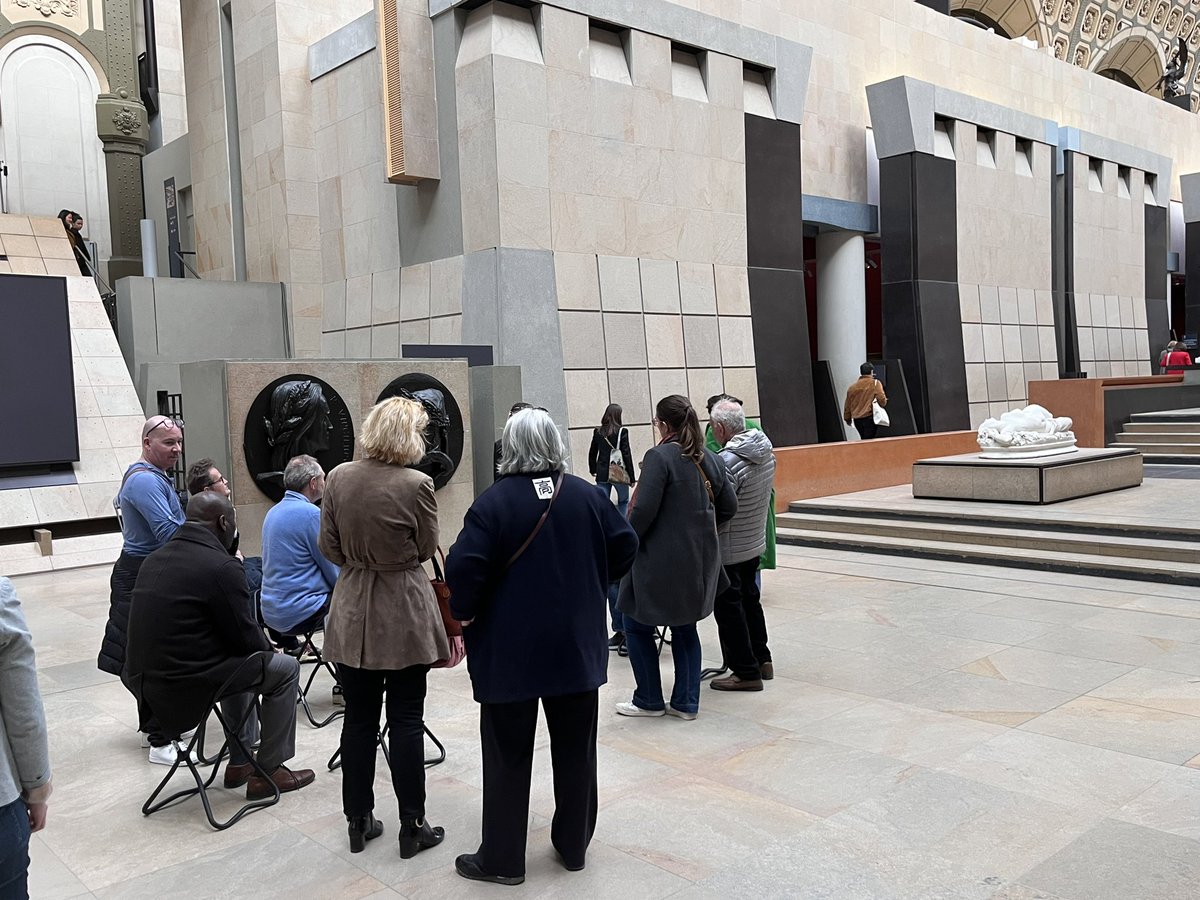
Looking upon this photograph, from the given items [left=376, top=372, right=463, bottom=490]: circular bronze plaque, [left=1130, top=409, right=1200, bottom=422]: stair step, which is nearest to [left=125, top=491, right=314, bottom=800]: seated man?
[left=376, top=372, right=463, bottom=490]: circular bronze plaque

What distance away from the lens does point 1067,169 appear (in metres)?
20.0

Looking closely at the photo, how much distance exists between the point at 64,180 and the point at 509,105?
1600 cm

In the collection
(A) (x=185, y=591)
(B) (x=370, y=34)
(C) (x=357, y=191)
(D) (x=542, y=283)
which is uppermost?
(B) (x=370, y=34)

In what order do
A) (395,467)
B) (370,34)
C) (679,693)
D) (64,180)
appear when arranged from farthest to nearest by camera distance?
(64,180)
(370,34)
(679,693)
(395,467)

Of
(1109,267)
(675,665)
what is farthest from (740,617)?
(1109,267)

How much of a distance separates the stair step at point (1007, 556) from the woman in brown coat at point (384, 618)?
7050 millimetres

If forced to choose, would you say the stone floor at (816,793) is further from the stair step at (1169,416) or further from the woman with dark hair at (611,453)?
the stair step at (1169,416)

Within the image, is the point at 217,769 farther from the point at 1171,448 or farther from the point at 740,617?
the point at 1171,448

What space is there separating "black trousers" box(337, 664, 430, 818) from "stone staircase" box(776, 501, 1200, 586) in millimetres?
7150

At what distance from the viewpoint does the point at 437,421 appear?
886 cm

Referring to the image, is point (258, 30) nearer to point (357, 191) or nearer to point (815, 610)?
point (357, 191)

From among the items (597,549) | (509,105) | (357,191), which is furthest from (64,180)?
(597,549)

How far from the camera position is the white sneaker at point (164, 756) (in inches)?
196

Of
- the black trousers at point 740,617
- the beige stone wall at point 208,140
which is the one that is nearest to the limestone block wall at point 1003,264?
the beige stone wall at point 208,140
